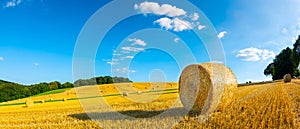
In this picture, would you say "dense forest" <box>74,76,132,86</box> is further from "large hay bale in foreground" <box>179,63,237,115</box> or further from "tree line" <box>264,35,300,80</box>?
"tree line" <box>264,35,300,80</box>

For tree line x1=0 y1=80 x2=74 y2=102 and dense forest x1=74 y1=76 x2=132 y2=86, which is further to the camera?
tree line x1=0 y1=80 x2=74 y2=102

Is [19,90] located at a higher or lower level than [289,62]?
lower

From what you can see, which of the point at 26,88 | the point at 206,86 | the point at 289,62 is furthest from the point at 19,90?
the point at 289,62

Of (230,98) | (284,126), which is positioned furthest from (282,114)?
(230,98)

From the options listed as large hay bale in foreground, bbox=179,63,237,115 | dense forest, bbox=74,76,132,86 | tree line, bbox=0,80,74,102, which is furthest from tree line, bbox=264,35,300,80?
large hay bale in foreground, bbox=179,63,237,115

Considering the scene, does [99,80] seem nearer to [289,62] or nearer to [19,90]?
[19,90]

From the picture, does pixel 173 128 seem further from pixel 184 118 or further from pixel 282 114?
pixel 282 114

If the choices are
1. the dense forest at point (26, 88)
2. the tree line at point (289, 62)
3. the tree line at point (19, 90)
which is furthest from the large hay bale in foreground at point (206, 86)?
the tree line at point (289, 62)

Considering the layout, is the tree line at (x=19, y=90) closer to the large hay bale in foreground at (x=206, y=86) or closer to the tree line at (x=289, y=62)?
the large hay bale in foreground at (x=206, y=86)

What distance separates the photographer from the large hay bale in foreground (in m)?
9.50

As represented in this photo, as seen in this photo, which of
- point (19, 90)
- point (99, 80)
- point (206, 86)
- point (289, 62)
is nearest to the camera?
point (206, 86)

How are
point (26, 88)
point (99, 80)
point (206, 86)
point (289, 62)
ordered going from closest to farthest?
point (206, 86), point (26, 88), point (99, 80), point (289, 62)

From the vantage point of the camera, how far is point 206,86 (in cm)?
961

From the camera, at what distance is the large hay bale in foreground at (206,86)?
950 centimetres
